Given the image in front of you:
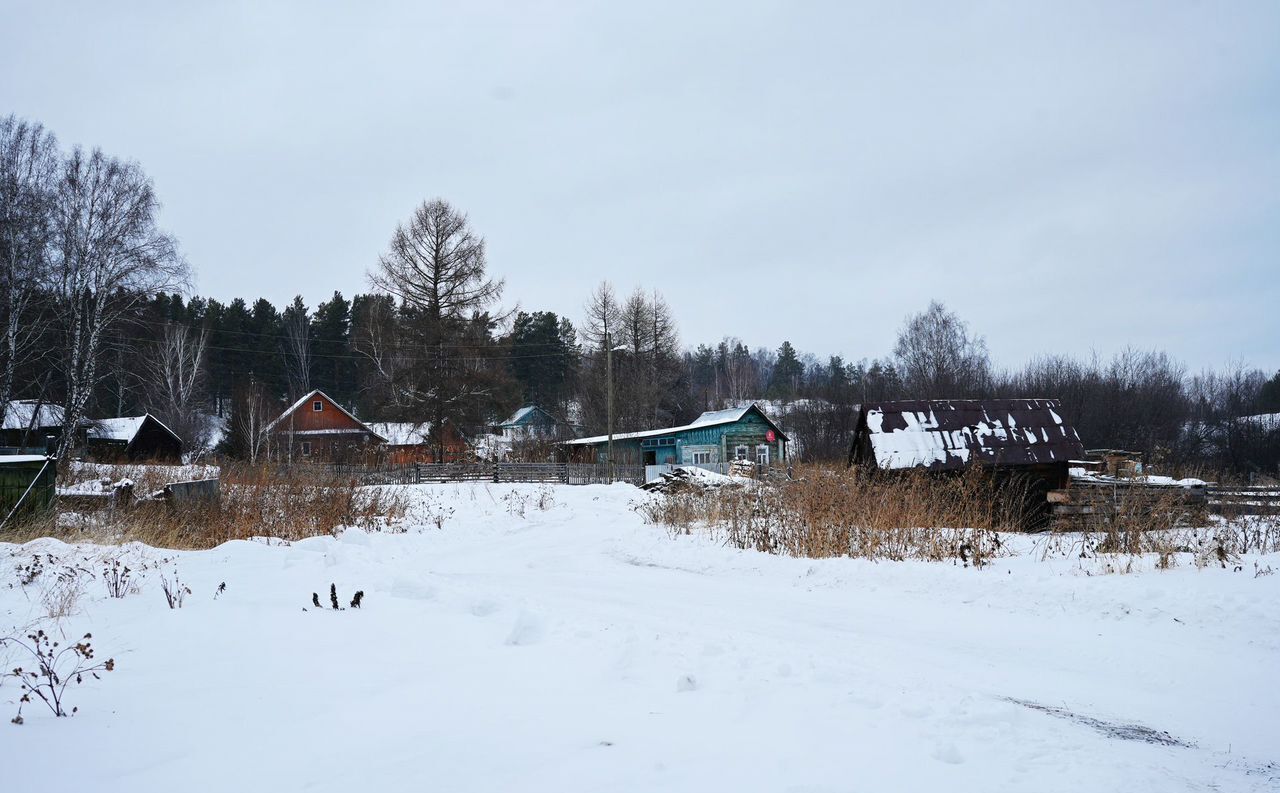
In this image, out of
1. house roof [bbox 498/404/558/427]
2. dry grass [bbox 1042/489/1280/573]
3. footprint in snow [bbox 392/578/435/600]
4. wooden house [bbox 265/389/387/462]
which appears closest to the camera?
footprint in snow [bbox 392/578/435/600]

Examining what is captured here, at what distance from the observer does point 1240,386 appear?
54812 mm

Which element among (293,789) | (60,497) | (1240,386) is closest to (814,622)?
(293,789)

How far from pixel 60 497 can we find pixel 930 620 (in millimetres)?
16074

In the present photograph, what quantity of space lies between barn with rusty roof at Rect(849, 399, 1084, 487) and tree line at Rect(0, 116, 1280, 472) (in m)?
4.85

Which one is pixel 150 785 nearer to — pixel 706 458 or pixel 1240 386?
pixel 706 458

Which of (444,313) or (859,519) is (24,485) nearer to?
(859,519)

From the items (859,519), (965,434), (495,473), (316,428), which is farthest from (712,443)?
(859,519)

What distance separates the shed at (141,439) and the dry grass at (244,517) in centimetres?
2831

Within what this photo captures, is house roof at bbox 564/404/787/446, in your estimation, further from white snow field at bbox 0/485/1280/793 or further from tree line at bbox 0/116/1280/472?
white snow field at bbox 0/485/1280/793

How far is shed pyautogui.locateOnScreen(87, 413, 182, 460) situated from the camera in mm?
41188

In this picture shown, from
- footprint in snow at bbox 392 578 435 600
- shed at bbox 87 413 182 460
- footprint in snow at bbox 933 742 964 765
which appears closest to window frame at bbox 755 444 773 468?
shed at bbox 87 413 182 460

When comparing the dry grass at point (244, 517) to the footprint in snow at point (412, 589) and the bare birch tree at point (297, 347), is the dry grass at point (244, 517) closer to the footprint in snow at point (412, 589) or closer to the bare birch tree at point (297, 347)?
the footprint in snow at point (412, 589)

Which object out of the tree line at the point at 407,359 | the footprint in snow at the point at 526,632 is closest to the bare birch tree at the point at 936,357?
the tree line at the point at 407,359

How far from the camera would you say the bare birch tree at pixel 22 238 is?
21.8 metres
